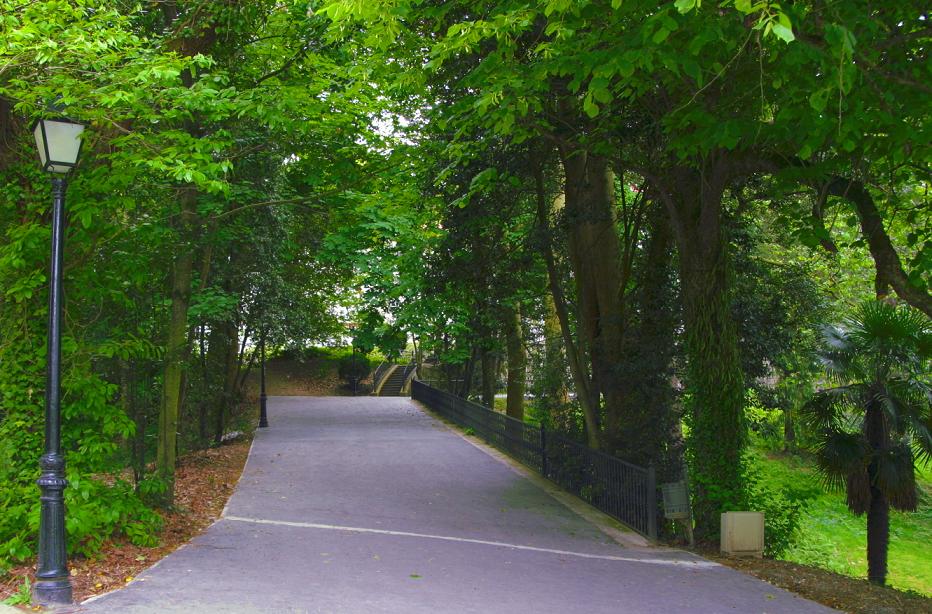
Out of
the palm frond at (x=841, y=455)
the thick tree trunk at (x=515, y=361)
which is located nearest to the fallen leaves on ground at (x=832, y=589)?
the palm frond at (x=841, y=455)

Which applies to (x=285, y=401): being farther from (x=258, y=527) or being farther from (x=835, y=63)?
(x=835, y=63)

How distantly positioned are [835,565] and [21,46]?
19803 millimetres

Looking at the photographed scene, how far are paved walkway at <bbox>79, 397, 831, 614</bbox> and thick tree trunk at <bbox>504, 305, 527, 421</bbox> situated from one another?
17.6 ft

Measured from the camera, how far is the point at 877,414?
12414 mm

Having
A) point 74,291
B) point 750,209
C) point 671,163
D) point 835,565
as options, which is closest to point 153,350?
point 74,291

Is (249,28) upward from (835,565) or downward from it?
upward

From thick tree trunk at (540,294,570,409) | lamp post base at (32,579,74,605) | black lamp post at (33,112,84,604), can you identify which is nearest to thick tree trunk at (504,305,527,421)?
thick tree trunk at (540,294,570,409)

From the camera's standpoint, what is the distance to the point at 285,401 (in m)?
33.6

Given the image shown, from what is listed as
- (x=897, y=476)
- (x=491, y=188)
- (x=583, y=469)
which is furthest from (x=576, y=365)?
(x=897, y=476)

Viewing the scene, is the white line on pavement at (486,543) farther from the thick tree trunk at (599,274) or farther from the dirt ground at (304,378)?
the dirt ground at (304,378)

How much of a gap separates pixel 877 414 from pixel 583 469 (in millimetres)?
4632

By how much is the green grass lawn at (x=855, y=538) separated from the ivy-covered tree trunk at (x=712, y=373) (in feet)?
23.4

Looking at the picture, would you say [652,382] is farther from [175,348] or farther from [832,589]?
[175,348]

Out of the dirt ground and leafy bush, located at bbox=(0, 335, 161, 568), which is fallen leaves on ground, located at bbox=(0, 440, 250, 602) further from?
the dirt ground
